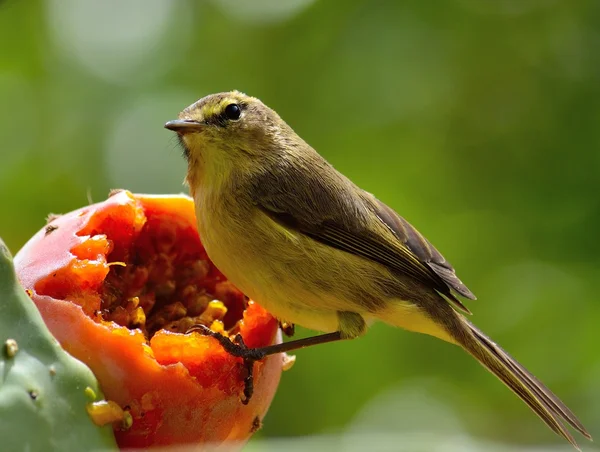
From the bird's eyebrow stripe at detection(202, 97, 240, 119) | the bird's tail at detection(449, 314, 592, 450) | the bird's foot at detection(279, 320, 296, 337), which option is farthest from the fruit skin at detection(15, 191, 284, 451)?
the bird's tail at detection(449, 314, 592, 450)

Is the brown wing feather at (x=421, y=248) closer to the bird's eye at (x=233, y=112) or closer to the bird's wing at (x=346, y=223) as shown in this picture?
the bird's wing at (x=346, y=223)

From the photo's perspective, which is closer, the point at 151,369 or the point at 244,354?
the point at 151,369

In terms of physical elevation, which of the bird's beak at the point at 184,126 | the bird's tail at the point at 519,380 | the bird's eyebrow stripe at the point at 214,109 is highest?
the bird's eyebrow stripe at the point at 214,109

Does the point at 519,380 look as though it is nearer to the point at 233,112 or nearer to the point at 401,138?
the point at 233,112

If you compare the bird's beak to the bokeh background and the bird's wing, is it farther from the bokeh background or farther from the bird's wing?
the bokeh background

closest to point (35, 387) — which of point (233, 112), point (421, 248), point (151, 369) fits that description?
point (151, 369)


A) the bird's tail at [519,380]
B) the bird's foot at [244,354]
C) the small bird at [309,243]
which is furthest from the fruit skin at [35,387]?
the bird's tail at [519,380]
